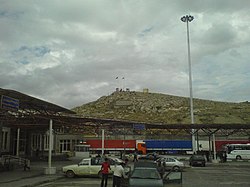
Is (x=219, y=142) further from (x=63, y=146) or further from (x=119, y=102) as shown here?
(x=119, y=102)

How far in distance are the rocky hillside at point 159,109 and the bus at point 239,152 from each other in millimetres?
47648

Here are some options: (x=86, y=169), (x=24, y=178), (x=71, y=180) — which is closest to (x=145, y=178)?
(x=71, y=180)

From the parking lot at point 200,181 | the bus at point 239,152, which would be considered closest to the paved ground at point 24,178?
the parking lot at point 200,181

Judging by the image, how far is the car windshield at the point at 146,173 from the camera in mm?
14297

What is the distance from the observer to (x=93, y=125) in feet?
127

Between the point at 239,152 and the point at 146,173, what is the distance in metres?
46.6

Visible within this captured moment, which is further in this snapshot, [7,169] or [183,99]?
[183,99]

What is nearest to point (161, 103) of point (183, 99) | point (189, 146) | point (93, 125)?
point (183, 99)

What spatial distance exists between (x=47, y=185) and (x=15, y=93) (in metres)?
7.52

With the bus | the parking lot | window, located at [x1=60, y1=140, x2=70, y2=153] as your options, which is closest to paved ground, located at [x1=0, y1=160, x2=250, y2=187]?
the parking lot

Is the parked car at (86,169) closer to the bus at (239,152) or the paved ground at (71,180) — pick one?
the paved ground at (71,180)

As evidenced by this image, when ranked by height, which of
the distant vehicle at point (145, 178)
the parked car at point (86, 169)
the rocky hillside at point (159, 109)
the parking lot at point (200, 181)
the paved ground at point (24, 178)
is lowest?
the parking lot at point (200, 181)

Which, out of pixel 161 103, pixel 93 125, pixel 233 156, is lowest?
pixel 233 156

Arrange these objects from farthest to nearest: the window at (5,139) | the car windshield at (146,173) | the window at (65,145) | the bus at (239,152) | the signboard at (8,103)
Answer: the window at (65,145)
the bus at (239,152)
the window at (5,139)
the signboard at (8,103)
the car windshield at (146,173)
